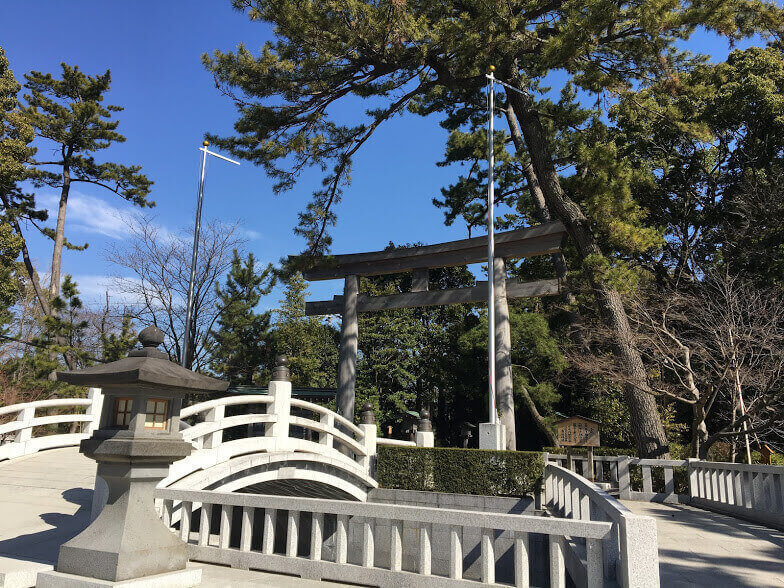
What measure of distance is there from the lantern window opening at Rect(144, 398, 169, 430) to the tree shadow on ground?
1727mm

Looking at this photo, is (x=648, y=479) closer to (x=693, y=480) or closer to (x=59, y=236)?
(x=693, y=480)

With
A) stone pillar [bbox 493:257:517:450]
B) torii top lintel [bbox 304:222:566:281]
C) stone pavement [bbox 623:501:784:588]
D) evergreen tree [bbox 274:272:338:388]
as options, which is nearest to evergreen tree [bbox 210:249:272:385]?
evergreen tree [bbox 274:272:338:388]

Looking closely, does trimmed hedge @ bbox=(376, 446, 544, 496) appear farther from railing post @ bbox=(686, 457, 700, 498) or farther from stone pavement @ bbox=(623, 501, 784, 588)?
railing post @ bbox=(686, 457, 700, 498)

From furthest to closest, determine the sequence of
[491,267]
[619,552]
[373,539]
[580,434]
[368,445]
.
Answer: [491,267]
[580,434]
[368,445]
[373,539]
[619,552]

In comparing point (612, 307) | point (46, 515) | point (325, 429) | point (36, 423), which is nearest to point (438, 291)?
point (612, 307)

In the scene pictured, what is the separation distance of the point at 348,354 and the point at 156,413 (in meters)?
11.2

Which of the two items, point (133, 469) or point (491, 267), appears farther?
point (491, 267)

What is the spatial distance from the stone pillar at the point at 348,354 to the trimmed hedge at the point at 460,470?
268 centimetres

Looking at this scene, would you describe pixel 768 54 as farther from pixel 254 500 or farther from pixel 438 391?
pixel 254 500

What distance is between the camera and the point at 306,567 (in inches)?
178

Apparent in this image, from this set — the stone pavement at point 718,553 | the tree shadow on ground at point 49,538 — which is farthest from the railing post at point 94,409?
the stone pavement at point 718,553

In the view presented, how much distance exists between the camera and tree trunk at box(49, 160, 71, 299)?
21.1 m

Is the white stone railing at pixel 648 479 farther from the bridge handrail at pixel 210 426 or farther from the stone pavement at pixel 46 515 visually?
the stone pavement at pixel 46 515

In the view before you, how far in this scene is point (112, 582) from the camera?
3619 millimetres
